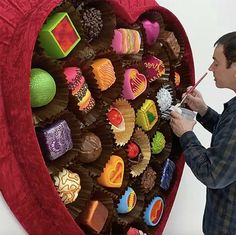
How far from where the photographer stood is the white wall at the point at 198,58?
1.37 m

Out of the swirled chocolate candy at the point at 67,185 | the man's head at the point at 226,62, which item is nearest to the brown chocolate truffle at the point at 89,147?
the swirled chocolate candy at the point at 67,185

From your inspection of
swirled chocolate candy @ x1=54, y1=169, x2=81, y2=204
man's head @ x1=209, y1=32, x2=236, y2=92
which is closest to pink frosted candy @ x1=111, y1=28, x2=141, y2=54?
man's head @ x1=209, y1=32, x2=236, y2=92

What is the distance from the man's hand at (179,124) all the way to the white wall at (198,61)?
1.14 ft

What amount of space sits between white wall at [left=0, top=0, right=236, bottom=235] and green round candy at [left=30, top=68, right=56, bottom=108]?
0.62 m

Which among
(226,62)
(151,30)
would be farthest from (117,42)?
(226,62)

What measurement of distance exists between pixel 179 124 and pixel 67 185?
39 cm

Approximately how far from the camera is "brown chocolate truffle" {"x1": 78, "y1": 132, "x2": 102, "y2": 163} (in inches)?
33.9

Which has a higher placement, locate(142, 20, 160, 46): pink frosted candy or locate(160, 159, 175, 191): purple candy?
locate(142, 20, 160, 46): pink frosted candy

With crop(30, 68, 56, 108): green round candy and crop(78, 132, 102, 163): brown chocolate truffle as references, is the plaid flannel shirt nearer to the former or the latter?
crop(78, 132, 102, 163): brown chocolate truffle

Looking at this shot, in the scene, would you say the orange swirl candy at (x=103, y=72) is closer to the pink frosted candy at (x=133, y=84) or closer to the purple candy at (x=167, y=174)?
the pink frosted candy at (x=133, y=84)

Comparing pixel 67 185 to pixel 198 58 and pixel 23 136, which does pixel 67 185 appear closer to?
pixel 23 136

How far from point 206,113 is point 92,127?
0.48 meters

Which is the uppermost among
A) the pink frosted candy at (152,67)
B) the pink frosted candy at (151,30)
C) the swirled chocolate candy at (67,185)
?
the pink frosted candy at (151,30)

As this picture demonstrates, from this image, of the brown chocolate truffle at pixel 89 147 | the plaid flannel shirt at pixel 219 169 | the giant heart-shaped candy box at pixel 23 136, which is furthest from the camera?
the plaid flannel shirt at pixel 219 169
